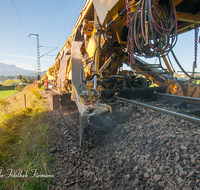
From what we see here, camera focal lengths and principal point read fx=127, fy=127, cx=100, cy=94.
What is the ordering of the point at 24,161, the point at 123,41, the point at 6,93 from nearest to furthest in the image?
the point at 24,161 < the point at 123,41 < the point at 6,93

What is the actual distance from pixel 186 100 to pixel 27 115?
6.56 meters

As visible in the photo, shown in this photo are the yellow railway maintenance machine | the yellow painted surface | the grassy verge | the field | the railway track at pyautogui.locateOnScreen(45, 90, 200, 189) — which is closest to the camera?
the railway track at pyautogui.locateOnScreen(45, 90, 200, 189)

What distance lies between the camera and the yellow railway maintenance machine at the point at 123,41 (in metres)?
2.96

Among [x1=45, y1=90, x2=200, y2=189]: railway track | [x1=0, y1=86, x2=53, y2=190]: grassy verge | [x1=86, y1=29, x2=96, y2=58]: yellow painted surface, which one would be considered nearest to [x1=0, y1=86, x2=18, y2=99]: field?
[x1=0, y1=86, x2=53, y2=190]: grassy verge

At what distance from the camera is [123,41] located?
4551mm

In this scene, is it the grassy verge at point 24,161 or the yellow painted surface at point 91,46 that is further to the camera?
the yellow painted surface at point 91,46

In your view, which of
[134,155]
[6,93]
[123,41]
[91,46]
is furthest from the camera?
[6,93]

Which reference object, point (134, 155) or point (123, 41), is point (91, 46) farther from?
point (134, 155)

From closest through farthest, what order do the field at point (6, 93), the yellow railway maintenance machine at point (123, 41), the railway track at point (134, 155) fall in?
the railway track at point (134, 155) < the yellow railway maintenance machine at point (123, 41) < the field at point (6, 93)

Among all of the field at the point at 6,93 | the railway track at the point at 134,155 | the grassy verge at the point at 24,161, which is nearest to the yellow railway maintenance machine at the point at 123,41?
the railway track at the point at 134,155

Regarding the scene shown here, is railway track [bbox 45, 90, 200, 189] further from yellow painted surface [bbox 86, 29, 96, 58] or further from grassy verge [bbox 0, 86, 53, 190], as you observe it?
yellow painted surface [bbox 86, 29, 96, 58]

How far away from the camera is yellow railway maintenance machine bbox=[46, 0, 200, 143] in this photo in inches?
116

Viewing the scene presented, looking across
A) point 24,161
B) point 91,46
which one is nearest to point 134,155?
point 24,161

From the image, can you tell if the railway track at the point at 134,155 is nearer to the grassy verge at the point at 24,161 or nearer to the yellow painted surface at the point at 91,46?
the grassy verge at the point at 24,161
